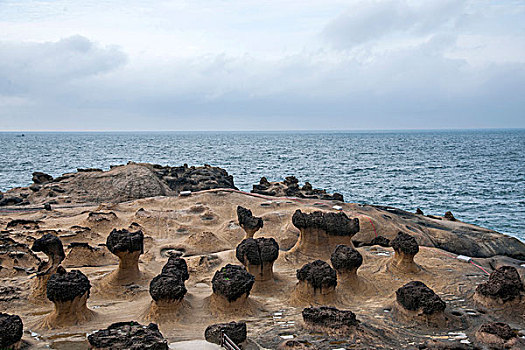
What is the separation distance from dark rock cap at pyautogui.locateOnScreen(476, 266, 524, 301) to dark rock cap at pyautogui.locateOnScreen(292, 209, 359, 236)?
191 inches

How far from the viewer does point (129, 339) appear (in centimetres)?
621

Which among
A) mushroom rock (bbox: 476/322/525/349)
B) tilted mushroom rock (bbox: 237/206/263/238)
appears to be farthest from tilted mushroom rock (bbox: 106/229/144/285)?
mushroom rock (bbox: 476/322/525/349)

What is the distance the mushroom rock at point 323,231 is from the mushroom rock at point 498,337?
6279mm

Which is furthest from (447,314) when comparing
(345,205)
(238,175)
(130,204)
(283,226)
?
(238,175)

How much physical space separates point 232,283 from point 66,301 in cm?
331

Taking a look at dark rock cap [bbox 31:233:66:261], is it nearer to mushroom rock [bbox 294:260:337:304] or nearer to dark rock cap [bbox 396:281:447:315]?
mushroom rock [bbox 294:260:337:304]

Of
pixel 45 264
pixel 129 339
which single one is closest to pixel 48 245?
pixel 45 264

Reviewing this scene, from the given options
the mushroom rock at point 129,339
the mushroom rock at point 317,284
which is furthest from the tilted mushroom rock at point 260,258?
the mushroom rock at point 129,339

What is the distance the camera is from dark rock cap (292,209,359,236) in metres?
13.9

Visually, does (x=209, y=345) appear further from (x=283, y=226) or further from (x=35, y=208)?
(x=35, y=208)

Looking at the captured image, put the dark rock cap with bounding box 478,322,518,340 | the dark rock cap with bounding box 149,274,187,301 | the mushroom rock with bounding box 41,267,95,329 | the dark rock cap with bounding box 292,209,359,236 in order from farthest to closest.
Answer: the dark rock cap with bounding box 292,209,359,236 < the dark rock cap with bounding box 149,274,187,301 < the mushroom rock with bounding box 41,267,95,329 < the dark rock cap with bounding box 478,322,518,340

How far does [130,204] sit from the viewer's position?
21.5 metres

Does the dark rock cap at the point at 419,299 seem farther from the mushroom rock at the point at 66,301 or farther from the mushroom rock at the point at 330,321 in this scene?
the mushroom rock at the point at 66,301

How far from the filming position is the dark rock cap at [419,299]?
28.3 feet
